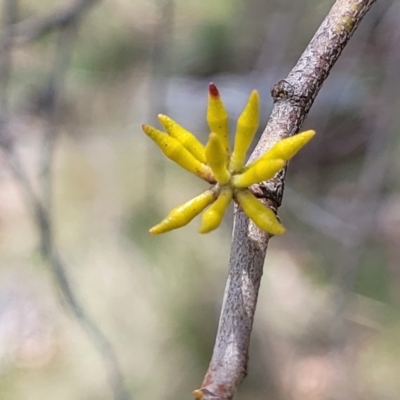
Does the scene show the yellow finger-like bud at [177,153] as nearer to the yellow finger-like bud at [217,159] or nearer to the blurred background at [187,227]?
the yellow finger-like bud at [217,159]

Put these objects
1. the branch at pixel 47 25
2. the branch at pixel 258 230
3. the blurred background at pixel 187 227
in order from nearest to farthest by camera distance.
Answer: the branch at pixel 258 230, the branch at pixel 47 25, the blurred background at pixel 187 227

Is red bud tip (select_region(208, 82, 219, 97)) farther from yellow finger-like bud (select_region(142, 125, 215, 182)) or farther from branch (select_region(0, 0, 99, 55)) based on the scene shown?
branch (select_region(0, 0, 99, 55))

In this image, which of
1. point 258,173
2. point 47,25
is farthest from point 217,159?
point 47,25

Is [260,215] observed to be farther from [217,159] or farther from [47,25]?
[47,25]

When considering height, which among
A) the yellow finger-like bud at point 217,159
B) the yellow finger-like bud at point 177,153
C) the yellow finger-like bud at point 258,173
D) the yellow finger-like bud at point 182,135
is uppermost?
the yellow finger-like bud at point 182,135

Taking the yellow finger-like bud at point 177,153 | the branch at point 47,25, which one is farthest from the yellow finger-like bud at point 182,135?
the branch at point 47,25

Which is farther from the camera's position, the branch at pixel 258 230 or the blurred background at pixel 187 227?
the blurred background at pixel 187 227

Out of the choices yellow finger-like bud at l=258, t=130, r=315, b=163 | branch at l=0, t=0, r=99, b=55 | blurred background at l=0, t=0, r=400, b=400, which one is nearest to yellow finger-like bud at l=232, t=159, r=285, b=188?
yellow finger-like bud at l=258, t=130, r=315, b=163

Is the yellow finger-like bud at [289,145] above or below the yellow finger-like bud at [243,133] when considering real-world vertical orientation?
below
